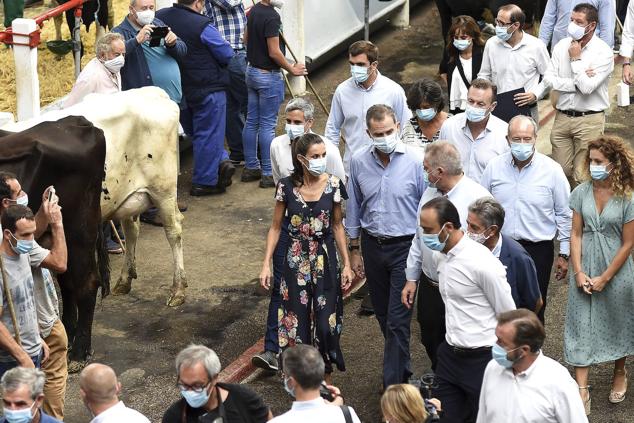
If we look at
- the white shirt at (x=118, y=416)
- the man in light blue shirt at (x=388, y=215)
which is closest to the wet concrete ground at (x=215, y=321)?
the man in light blue shirt at (x=388, y=215)

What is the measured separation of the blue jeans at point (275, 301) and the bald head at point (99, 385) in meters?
3.05

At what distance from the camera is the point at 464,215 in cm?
898

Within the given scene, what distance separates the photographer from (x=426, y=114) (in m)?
10.5

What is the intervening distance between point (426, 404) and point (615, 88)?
9.95 metres

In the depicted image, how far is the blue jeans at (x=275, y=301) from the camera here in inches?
392

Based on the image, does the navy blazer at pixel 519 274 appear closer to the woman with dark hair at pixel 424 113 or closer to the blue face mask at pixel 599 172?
the blue face mask at pixel 599 172

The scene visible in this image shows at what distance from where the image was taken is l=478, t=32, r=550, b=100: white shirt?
12.2m

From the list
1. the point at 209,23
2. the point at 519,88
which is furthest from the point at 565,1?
the point at 209,23

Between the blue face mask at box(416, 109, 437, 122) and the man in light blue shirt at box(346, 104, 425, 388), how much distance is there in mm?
832

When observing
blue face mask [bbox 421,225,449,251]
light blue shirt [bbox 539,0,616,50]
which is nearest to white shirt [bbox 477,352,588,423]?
blue face mask [bbox 421,225,449,251]

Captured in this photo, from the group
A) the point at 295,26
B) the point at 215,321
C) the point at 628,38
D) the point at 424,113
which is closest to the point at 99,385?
the point at 215,321

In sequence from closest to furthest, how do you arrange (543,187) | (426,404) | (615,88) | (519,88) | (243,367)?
(426,404)
(543,187)
(243,367)
(519,88)
(615,88)

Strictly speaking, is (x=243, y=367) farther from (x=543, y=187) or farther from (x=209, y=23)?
(x=209, y=23)

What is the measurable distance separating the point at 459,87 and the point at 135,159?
3010 millimetres
